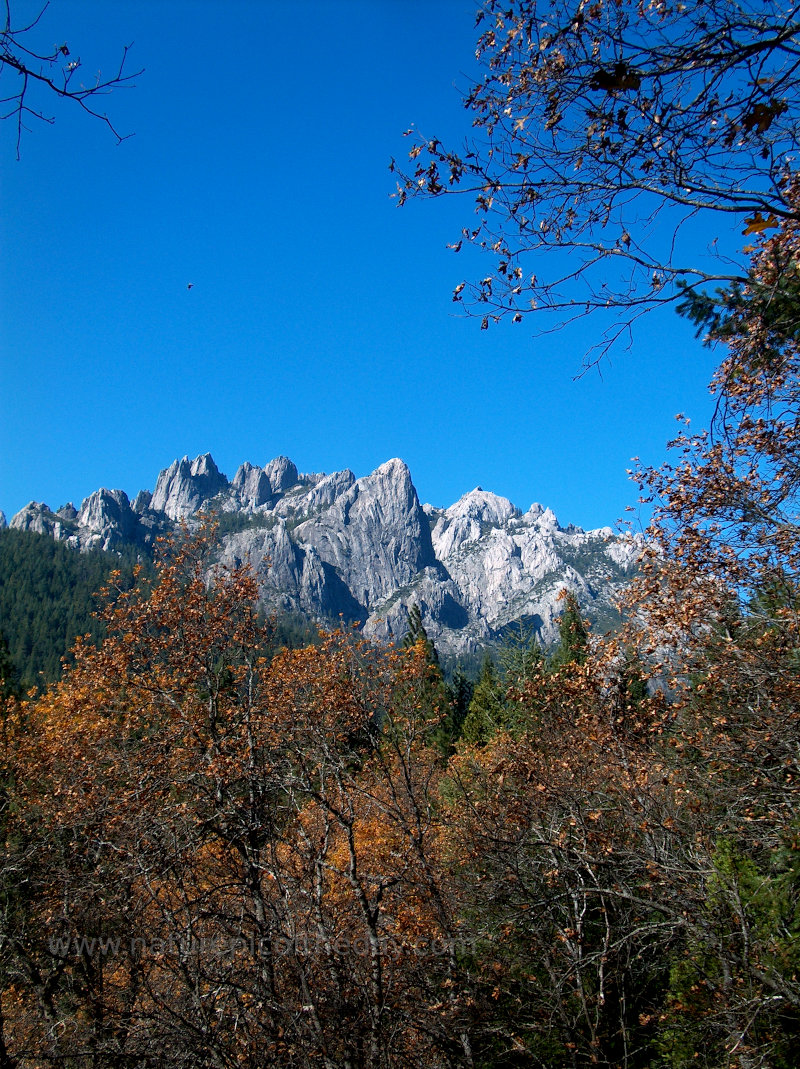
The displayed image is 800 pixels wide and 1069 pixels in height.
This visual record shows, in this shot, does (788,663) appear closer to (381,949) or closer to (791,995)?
(791,995)

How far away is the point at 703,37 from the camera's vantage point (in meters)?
3.21

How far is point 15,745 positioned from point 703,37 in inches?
846

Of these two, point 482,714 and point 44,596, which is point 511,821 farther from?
point 44,596

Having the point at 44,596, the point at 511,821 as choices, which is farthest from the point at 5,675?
the point at 44,596

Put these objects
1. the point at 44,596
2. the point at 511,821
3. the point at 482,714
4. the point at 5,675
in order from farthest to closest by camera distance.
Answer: the point at 44,596, the point at 482,714, the point at 5,675, the point at 511,821

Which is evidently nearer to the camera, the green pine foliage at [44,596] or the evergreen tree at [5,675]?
the evergreen tree at [5,675]

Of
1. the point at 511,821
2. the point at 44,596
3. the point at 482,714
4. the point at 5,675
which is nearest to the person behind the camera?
the point at 511,821

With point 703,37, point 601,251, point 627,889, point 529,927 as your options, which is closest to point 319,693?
point 529,927

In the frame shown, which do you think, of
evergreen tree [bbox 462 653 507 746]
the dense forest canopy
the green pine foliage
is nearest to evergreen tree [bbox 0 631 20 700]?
the dense forest canopy

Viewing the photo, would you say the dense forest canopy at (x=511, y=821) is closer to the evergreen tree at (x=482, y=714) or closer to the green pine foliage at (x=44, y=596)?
the evergreen tree at (x=482, y=714)

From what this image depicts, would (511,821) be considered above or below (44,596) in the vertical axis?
below

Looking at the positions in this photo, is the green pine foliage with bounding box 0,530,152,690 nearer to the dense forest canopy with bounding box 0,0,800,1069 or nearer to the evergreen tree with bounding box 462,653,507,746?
the evergreen tree with bounding box 462,653,507,746

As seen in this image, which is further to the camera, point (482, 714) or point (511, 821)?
point (482, 714)

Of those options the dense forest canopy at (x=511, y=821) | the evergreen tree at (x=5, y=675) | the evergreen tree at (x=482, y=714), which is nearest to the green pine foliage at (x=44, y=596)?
the evergreen tree at (x=5, y=675)
